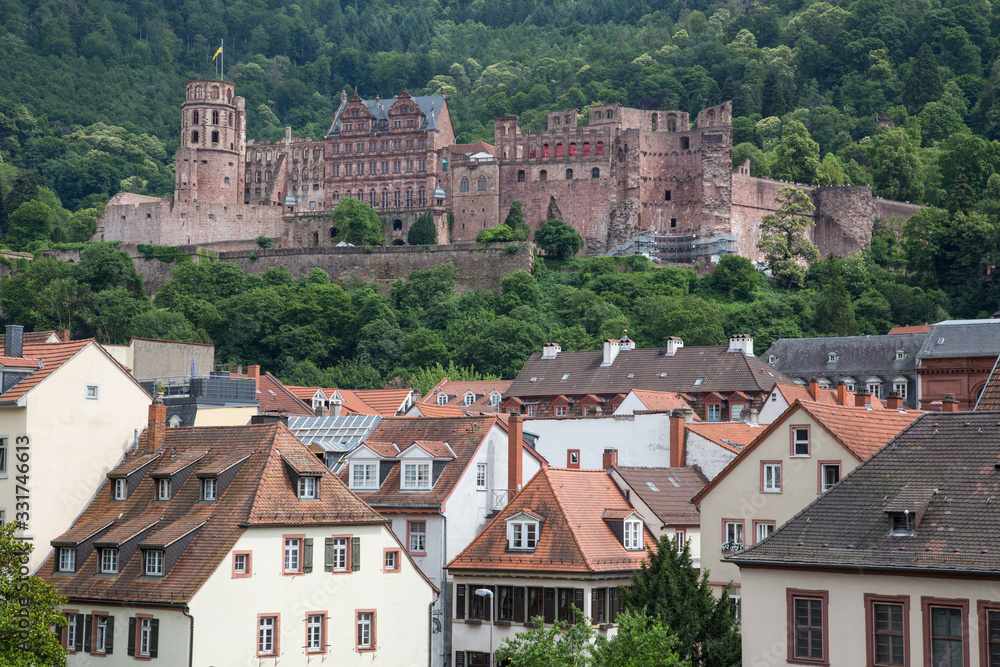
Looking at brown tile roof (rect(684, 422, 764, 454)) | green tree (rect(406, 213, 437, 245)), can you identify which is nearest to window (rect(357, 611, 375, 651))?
brown tile roof (rect(684, 422, 764, 454))

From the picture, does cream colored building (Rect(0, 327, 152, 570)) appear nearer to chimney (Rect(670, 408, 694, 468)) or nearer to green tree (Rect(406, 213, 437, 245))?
chimney (Rect(670, 408, 694, 468))

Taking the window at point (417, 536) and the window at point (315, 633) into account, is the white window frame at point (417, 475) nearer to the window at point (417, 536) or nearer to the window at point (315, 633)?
the window at point (417, 536)

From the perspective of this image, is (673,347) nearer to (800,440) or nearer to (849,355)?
(849,355)

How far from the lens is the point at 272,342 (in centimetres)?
10756

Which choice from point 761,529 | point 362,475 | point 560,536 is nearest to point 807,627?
point 761,529

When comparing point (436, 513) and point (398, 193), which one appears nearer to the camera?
point (436, 513)

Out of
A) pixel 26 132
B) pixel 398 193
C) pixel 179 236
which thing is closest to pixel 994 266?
pixel 398 193

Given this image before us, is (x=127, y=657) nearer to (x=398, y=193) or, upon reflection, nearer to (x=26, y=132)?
(x=398, y=193)

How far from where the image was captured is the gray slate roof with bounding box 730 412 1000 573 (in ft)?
79.4

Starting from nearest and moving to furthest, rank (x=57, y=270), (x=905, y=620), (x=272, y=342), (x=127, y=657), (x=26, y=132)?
(x=905, y=620) < (x=127, y=657) < (x=272, y=342) < (x=57, y=270) < (x=26, y=132)

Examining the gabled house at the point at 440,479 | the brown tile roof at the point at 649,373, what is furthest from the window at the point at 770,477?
the brown tile roof at the point at 649,373

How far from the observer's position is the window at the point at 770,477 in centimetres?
3391

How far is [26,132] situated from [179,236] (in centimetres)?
5782

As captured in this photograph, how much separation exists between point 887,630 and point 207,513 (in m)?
15.3
